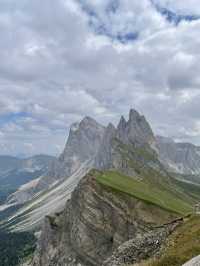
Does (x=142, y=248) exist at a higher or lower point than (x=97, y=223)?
higher

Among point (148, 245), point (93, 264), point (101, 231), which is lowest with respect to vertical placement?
point (93, 264)

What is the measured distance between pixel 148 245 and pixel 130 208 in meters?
101

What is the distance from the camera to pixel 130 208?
15312cm

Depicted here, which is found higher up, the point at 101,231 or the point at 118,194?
the point at 118,194

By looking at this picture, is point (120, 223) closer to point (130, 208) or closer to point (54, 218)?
point (130, 208)

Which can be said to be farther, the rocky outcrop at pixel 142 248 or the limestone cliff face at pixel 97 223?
the limestone cliff face at pixel 97 223

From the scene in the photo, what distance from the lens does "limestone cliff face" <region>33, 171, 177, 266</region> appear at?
145 meters

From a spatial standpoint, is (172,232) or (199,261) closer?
(199,261)

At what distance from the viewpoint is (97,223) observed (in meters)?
152

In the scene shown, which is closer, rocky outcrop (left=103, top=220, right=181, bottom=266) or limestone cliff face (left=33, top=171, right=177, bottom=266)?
rocky outcrop (left=103, top=220, right=181, bottom=266)

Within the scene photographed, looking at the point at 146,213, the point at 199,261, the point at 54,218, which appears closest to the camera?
the point at 199,261

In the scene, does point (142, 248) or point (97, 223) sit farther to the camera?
point (97, 223)

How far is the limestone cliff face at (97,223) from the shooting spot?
144625mm

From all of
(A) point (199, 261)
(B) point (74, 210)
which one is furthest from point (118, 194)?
(A) point (199, 261)
